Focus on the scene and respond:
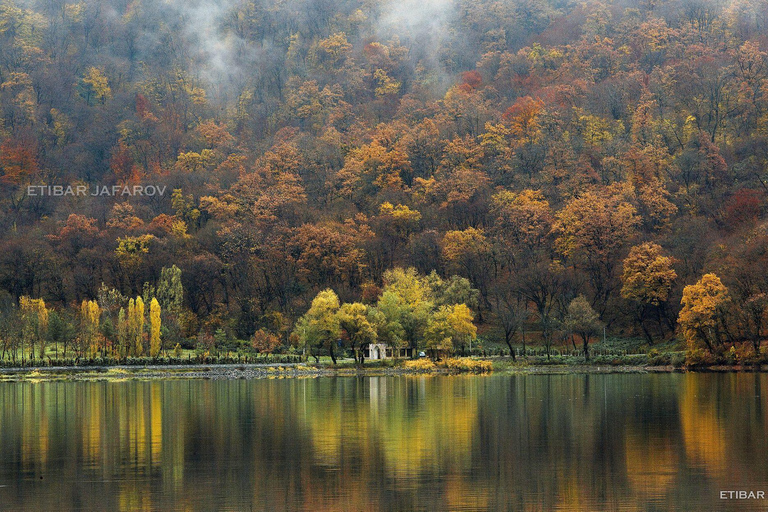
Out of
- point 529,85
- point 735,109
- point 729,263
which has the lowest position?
point 729,263

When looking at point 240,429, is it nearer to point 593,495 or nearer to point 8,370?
point 593,495

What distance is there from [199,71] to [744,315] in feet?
468

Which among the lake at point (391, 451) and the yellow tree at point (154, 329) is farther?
the yellow tree at point (154, 329)

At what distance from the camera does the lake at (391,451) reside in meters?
24.2

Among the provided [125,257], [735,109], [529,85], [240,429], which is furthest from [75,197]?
[240,429]

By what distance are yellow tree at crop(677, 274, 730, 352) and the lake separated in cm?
2229

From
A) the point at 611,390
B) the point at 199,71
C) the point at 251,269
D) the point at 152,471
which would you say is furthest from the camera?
the point at 199,71

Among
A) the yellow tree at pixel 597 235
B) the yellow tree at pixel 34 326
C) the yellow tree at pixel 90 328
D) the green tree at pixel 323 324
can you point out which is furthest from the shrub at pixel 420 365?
the yellow tree at pixel 34 326

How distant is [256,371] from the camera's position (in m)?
81.2

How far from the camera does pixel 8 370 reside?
80062 millimetres

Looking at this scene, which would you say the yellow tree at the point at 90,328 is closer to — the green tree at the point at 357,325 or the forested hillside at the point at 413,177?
the forested hillside at the point at 413,177

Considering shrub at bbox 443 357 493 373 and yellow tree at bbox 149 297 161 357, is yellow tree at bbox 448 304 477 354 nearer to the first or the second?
shrub at bbox 443 357 493 373

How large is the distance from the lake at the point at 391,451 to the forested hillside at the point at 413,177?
3515 cm

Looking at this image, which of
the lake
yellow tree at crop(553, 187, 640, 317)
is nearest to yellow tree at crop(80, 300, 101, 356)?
the lake
